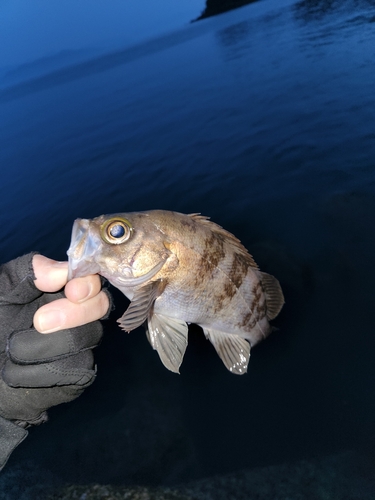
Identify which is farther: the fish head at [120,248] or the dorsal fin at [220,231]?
the dorsal fin at [220,231]

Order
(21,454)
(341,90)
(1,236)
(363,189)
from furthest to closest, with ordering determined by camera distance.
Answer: (341,90)
(1,236)
(363,189)
(21,454)

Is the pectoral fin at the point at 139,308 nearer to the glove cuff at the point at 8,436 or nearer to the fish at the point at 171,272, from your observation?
the fish at the point at 171,272

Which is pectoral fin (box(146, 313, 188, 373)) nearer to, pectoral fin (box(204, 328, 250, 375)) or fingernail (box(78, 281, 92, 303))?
pectoral fin (box(204, 328, 250, 375))

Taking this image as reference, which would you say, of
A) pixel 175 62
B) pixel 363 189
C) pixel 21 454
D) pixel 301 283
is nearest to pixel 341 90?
pixel 363 189

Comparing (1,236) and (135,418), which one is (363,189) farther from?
(1,236)

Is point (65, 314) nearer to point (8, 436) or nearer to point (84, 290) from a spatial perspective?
point (84, 290)

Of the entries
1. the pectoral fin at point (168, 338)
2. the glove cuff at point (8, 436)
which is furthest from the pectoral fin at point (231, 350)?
the glove cuff at point (8, 436)

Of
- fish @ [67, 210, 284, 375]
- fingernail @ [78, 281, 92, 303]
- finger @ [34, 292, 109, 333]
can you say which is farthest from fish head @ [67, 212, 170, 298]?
finger @ [34, 292, 109, 333]
